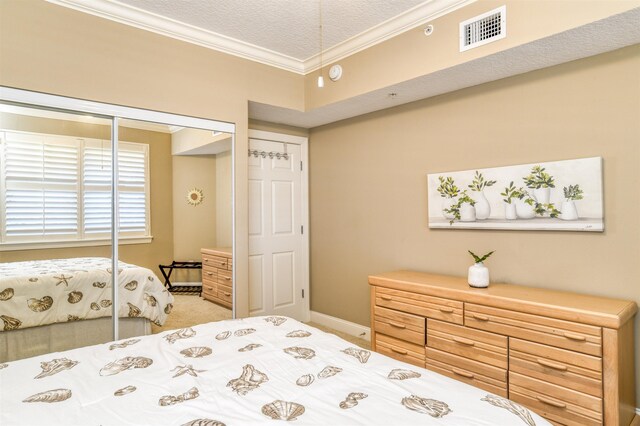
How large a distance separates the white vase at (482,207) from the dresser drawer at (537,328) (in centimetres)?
77

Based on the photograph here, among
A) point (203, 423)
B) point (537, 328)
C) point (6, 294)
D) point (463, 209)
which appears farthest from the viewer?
point (463, 209)

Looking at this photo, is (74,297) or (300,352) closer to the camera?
(300,352)

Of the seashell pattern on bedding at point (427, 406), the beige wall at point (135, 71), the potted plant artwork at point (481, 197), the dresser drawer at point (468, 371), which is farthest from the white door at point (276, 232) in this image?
the seashell pattern on bedding at point (427, 406)

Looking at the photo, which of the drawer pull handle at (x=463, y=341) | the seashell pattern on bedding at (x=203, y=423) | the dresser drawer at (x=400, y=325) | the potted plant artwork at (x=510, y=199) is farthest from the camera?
the dresser drawer at (x=400, y=325)

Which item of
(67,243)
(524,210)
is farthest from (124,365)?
(524,210)

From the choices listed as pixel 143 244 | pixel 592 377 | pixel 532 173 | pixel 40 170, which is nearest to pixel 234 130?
pixel 143 244

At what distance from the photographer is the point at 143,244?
283cm

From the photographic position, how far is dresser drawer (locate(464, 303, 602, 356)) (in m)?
1.99

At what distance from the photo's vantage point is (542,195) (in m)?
2.58

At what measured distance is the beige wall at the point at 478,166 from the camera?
7.59ft

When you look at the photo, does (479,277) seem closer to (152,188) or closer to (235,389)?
(235,389)

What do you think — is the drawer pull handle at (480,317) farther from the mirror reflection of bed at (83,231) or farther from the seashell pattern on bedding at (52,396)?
the seashell pattern on bedding at (52,396)

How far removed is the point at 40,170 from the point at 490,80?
3343 mm

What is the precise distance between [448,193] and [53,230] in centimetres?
300
